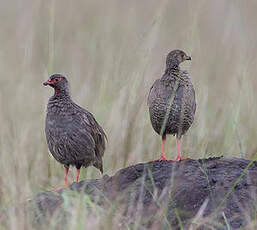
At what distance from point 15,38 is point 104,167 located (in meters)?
5.07

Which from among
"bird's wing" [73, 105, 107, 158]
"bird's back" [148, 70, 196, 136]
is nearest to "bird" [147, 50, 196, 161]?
"bird's back" [148, 70, 196, 136]

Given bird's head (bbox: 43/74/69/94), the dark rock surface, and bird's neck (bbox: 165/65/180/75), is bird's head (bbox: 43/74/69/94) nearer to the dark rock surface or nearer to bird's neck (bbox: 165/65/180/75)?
bird's neck (bbox: 165/65/180/75)

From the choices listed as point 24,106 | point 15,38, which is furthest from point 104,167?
point 15,38

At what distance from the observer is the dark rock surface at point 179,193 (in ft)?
18.4

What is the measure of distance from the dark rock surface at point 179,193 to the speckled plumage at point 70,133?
126 centimetres

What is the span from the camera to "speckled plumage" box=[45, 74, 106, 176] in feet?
25.0

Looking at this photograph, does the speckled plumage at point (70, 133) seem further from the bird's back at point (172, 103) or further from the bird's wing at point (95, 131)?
the bird's back at point (172, 103)

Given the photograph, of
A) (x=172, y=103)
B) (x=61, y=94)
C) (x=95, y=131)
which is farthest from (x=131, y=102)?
(x=172, y=103)

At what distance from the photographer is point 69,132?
25.2ft

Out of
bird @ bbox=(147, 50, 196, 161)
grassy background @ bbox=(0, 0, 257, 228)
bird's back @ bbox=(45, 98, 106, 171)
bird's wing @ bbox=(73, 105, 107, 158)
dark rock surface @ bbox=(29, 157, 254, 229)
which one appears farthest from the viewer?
grassy background @ bbox=(0, 0, 257, 228)

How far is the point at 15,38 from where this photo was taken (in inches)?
499

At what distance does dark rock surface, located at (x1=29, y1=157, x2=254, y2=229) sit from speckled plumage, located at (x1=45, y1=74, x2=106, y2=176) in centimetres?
126

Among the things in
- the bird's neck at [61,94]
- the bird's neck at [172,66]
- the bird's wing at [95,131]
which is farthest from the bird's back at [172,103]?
the bird's neck at [61,94]

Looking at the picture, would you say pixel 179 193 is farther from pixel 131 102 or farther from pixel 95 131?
pixel 131 102
